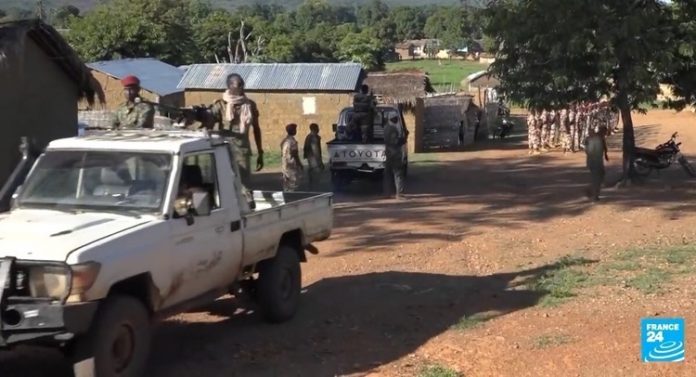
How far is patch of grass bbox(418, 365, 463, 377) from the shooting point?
761cm

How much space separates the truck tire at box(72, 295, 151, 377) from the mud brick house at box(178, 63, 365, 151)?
2721 centimetres

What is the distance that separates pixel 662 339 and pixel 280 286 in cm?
435

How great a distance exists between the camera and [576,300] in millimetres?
10367

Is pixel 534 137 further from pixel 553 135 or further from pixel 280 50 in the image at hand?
pixel 280 50

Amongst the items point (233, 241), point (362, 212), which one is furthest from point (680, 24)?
point (233, 241)

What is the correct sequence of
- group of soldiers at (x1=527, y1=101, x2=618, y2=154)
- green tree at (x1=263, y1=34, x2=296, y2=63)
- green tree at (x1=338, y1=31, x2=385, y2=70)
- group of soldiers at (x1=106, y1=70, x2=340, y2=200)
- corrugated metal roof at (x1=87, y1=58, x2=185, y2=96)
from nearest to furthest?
group of soldiers at (x1=106, y1=70, x2=340, y2=200) → group of soldiers at (x1=527, y1=101, x2=618, y2=154) → corrugated metal roof at (x1=87, y1=58, x2=185, y2=96) → green tree at (x1=263, y1=34, x2=296, y2=63) → green tree at (x1=338, y1=31, x2=385, y2=70)

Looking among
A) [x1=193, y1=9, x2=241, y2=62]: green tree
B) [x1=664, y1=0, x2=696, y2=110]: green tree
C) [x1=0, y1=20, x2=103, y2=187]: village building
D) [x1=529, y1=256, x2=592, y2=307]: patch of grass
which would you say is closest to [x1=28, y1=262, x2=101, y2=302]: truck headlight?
[x1=529, y1=256, x2=592, y2=307]: patch of grass

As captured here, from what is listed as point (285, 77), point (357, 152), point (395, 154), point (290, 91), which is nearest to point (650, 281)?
point (395, 154)

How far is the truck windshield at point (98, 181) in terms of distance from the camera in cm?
761

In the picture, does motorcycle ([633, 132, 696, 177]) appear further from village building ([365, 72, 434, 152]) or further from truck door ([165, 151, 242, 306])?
truck door ([165, 151, 242, 306])

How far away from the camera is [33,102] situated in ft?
60.1

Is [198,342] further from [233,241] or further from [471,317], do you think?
[471,317]

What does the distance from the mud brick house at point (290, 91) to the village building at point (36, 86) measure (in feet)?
48.5

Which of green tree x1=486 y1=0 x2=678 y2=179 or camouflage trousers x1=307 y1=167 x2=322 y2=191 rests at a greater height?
green tree x1=486 y1=0 x2=678 y2=179
